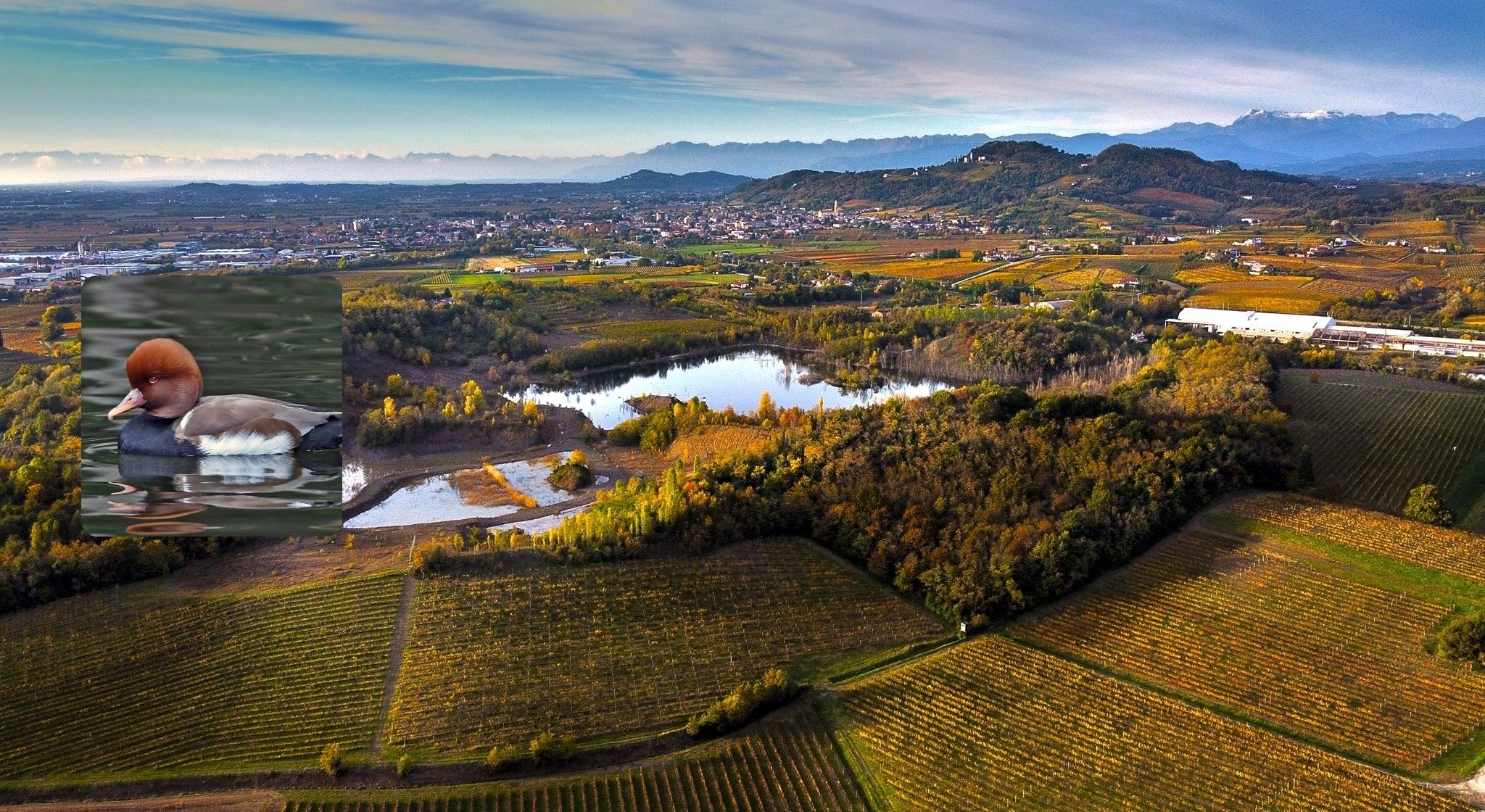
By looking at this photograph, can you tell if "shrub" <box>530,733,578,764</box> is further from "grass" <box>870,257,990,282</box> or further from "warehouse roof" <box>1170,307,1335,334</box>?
"grass" <box>870,257,990,282</box>

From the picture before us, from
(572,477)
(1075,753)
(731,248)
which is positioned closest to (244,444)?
(1075,753)

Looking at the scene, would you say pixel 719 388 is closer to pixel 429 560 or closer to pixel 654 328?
pixel 654 328

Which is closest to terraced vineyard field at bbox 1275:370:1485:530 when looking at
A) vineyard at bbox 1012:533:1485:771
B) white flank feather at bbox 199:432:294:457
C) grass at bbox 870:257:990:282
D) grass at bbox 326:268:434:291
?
vineyard at bbox 1012:533:1485:771

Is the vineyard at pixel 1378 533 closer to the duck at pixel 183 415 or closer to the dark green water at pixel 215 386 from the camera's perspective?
the dark green water at pixel 215 386

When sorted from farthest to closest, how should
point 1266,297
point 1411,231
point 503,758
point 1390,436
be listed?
1. point 1411,231
2. point 1266,297
3. point 1390,436
4. point 503,758

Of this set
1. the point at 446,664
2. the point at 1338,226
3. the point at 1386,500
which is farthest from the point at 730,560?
the point at 1338,226

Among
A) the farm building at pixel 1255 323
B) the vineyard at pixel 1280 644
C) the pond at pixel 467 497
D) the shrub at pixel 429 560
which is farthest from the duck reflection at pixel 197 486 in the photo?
the farm building at pixel 1255 323

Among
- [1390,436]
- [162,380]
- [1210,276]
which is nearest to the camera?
[162,380]
